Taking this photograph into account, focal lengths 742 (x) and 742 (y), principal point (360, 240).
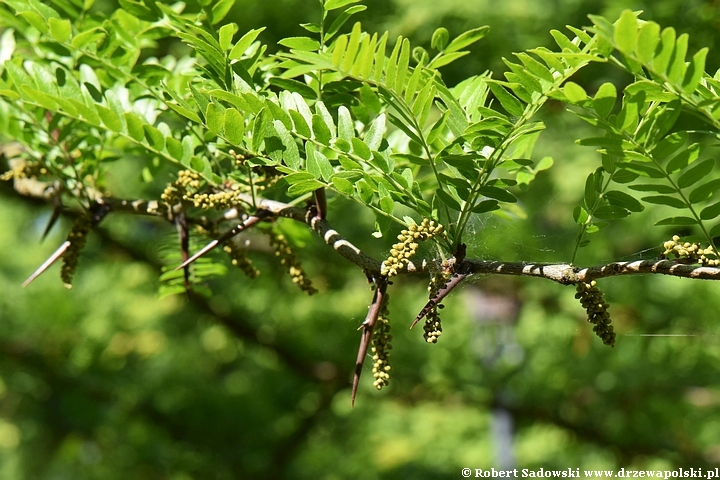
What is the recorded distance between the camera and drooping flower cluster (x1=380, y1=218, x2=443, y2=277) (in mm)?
598

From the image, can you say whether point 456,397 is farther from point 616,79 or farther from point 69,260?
point 69,260

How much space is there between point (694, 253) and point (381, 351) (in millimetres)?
272

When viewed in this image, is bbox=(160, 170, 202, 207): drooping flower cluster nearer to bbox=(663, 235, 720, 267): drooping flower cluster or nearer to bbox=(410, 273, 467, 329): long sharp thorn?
bbox=(410, 273, 467, 329): long sharp thorn

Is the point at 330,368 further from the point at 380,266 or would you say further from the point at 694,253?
the point at 694,253

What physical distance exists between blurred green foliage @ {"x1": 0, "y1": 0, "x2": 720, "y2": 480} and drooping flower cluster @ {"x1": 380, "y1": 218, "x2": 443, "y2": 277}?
1.52 metres

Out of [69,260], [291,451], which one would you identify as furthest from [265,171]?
[291,451]

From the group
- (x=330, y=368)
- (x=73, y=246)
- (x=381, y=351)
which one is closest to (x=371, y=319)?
(x=381, y=351)

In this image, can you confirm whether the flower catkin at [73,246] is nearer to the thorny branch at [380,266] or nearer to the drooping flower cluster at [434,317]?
the thorny branch at [380,266]

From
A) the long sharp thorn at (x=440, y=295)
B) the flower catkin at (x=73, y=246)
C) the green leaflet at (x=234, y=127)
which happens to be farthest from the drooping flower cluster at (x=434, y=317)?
the flower catkin at (x=73, y=246)

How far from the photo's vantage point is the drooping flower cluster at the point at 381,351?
2.08 ft

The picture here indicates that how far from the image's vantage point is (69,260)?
0.87 metres

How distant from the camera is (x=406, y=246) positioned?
0.61 meters

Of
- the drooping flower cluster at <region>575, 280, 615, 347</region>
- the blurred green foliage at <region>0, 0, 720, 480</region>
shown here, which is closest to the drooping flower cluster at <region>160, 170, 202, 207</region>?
the drooping flower cluster at <region>575, 280, 615, 347</region>

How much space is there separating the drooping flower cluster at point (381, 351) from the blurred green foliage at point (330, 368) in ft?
4.75
